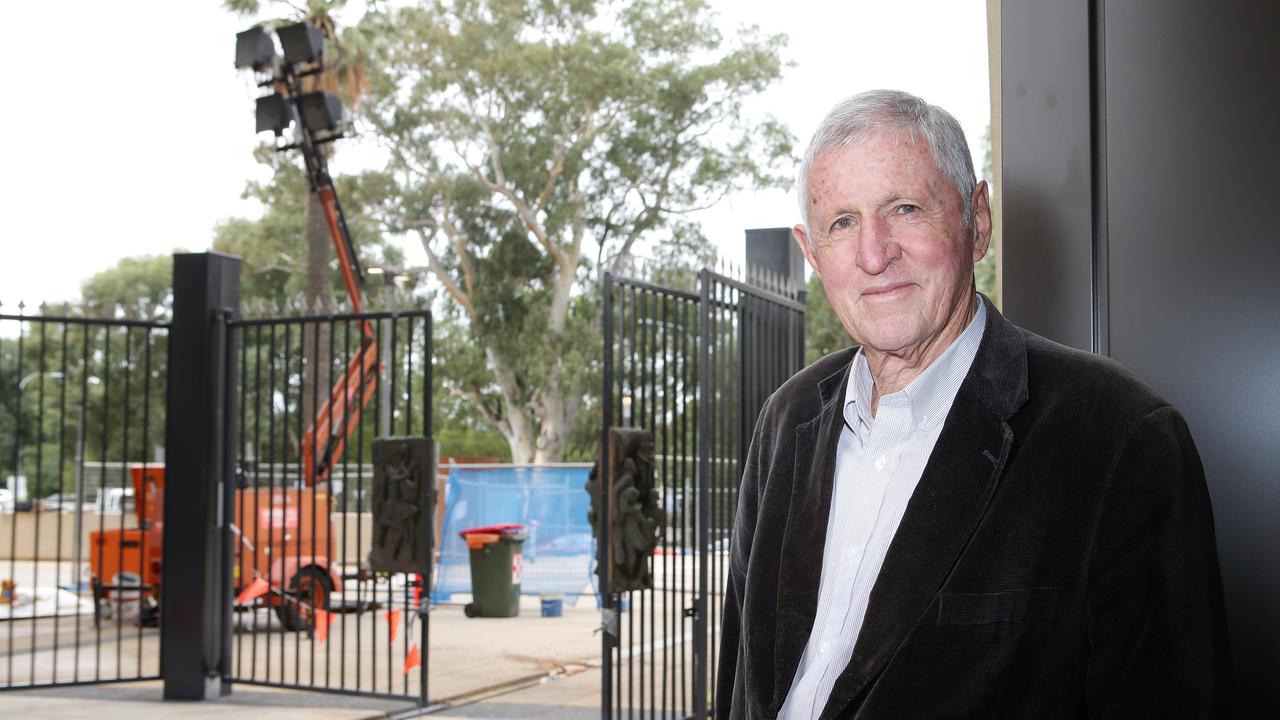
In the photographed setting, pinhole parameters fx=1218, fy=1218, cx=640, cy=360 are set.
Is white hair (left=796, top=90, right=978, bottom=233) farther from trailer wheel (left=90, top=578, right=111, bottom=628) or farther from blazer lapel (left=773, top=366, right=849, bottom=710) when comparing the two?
trailer wheel (left=90, top=578, right=111, bottom=628)

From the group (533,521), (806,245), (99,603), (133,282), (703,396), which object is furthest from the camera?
(133,282)

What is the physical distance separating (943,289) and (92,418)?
39215 mm

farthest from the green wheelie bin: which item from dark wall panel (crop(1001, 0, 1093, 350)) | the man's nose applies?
the man's nose

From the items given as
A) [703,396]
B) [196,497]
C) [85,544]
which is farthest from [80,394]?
[703,396]

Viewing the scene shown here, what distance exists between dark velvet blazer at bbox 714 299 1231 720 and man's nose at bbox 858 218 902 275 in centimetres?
19

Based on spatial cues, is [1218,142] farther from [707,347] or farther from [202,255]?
[202,255]

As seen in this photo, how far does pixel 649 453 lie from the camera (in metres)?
6.53

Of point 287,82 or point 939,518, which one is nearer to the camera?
point 939,518

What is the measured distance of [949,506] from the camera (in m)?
1.61

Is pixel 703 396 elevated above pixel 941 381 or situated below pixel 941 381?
above

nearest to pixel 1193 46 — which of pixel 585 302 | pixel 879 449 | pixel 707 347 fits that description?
pixel 879 449

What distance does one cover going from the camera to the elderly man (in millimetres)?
1498

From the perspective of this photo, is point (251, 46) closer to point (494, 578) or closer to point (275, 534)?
point (275, 534)

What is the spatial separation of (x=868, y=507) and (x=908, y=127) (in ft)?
1.82
